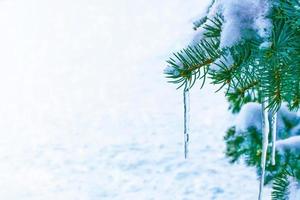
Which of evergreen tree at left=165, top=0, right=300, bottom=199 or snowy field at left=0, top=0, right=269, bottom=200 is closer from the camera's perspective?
evergreen tree at left=165, top=0, right=300, bottom=199

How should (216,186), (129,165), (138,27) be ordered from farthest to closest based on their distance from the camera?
1. (138,27)
2. (129,165)
3. (216,186)

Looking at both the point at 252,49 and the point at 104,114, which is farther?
the point at 104,114

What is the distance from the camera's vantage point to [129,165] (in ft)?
19.4

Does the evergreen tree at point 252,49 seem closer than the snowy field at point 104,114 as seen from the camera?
Yes

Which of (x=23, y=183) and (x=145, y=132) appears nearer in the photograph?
(x=23, y=183)

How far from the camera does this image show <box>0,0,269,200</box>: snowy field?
5332 mm

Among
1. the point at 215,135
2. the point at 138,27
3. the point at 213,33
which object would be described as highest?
the point at 138,27

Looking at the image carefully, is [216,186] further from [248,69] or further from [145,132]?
[248,69]

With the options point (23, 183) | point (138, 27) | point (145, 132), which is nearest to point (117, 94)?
point (145, 132)

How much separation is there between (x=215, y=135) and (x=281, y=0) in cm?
578

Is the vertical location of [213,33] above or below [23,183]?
above

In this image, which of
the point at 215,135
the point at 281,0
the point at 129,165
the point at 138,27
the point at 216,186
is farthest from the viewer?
the point at 138,27

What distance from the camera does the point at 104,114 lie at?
312 inches

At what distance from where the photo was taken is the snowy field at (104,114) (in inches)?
210
